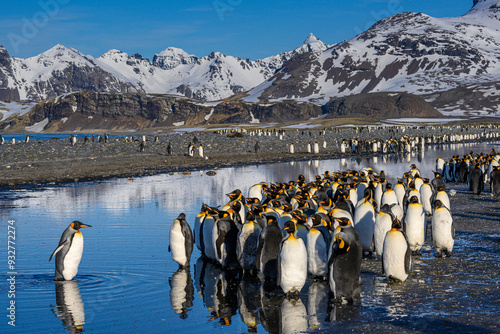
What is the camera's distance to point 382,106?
165500 millimetres

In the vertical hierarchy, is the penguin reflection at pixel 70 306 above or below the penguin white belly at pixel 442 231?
below

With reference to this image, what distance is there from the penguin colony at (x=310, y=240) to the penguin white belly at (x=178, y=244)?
2cm

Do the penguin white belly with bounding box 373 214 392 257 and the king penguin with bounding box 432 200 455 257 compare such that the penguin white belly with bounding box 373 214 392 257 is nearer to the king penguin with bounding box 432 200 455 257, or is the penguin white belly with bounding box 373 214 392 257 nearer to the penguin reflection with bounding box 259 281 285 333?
the king penguin with bounding box 432 200 455 257

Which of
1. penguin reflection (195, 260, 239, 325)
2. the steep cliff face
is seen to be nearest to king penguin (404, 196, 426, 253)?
penguin reflection (195, 260, 239, 325)

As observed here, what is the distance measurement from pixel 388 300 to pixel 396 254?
2.73 feet

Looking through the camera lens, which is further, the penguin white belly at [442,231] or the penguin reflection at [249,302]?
the penguin white belly at [442,231]

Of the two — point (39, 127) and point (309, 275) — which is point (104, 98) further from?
point (309, 275)

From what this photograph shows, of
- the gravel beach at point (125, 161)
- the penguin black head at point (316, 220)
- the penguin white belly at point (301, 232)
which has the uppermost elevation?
the gravel beach at point (125, 161)

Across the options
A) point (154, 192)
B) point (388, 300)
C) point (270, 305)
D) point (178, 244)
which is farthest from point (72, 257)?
point (154, 192)

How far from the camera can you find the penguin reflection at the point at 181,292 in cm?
718

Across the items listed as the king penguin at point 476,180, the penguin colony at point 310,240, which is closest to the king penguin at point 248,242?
the penguin colony at point 310,240

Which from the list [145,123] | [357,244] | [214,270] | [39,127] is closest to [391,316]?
[357,244]

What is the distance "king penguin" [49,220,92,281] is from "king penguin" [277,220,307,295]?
3.09 m

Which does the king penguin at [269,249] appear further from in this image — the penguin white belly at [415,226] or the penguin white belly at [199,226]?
the penguin white belly at [415,226]
